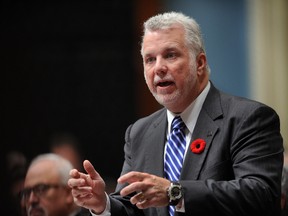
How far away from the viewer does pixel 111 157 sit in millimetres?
7609

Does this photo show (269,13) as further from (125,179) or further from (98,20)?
(125,179)

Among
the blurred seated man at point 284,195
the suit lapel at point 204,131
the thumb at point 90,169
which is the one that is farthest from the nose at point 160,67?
the blurred seated man at point 284,195

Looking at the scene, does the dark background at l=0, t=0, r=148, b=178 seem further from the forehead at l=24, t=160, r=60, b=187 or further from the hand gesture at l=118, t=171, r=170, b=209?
the hand gesture at l=118, t=171, r=170, b=209

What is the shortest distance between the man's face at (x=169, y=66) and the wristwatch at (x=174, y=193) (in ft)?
1.91

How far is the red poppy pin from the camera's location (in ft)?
10.3

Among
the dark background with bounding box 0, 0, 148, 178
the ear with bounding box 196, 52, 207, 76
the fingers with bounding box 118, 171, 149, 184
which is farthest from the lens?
the dark background with bounding box 0, 0, 148, 178

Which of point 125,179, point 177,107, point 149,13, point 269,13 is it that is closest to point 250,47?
point 269,13

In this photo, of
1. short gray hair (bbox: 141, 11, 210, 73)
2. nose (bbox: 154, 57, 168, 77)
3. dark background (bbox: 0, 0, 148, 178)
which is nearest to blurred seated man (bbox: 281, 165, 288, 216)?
short gray hair (bbox: 141, 11, 210, 73)

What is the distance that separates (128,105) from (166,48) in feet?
15.1

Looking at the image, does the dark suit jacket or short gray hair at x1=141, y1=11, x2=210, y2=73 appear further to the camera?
short gray hair at x1=141, y1=11, x2=210, y2=73

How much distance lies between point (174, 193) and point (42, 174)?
117 cm

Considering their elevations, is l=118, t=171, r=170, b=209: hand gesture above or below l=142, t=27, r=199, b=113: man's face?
below

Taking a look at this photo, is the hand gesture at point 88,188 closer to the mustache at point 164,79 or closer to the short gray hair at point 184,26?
the mustache at point 164,79

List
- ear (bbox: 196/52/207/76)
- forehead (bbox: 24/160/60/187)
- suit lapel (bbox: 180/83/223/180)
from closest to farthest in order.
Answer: suit lapel (bbox: 180/83/223/180) < ear (bbox: 196/52/207/76) < forehead (bbox: 24/160/60/187)
